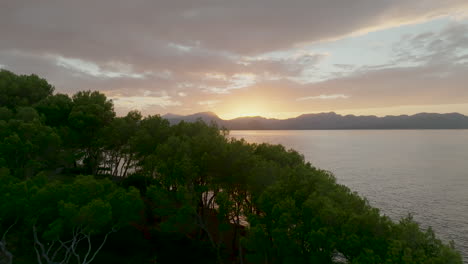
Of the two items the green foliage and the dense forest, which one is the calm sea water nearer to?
the dense forest

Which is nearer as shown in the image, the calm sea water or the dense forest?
the dense forest

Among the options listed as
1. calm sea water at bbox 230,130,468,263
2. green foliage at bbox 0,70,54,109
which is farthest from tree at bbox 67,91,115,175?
calm sea water at bbox 230,130,468,263

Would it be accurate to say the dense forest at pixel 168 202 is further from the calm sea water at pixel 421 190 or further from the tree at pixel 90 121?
the calm sea water at pixel 421 190

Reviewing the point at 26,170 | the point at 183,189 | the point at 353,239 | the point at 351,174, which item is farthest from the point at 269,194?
the point at 351,174

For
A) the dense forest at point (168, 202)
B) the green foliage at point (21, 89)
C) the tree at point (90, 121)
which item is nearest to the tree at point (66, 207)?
the dense forest at point (168, 202)

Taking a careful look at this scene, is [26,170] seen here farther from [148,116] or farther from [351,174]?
[351,174]

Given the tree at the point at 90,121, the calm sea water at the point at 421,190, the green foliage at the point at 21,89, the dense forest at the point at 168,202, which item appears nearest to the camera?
the dense forest at the point at 168,202

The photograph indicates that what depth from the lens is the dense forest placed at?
68.0 ft

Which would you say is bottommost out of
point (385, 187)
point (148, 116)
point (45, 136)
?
point (385, 187)

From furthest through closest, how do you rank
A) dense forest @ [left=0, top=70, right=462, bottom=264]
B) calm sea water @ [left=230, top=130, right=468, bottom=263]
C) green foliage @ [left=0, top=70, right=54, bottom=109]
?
calm sea water @ [left=230, top=130, right=468, bottom=263], green foliage @ [left=0, top=70, right=54, bottom=109], dense forest @ [left=0, top=70, right=462, bottom=264]

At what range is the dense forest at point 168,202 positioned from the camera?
20.7 meters

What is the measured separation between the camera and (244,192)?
125 ft

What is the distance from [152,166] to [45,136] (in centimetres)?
1653

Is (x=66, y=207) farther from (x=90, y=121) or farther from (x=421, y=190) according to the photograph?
(x=421, y=190)
